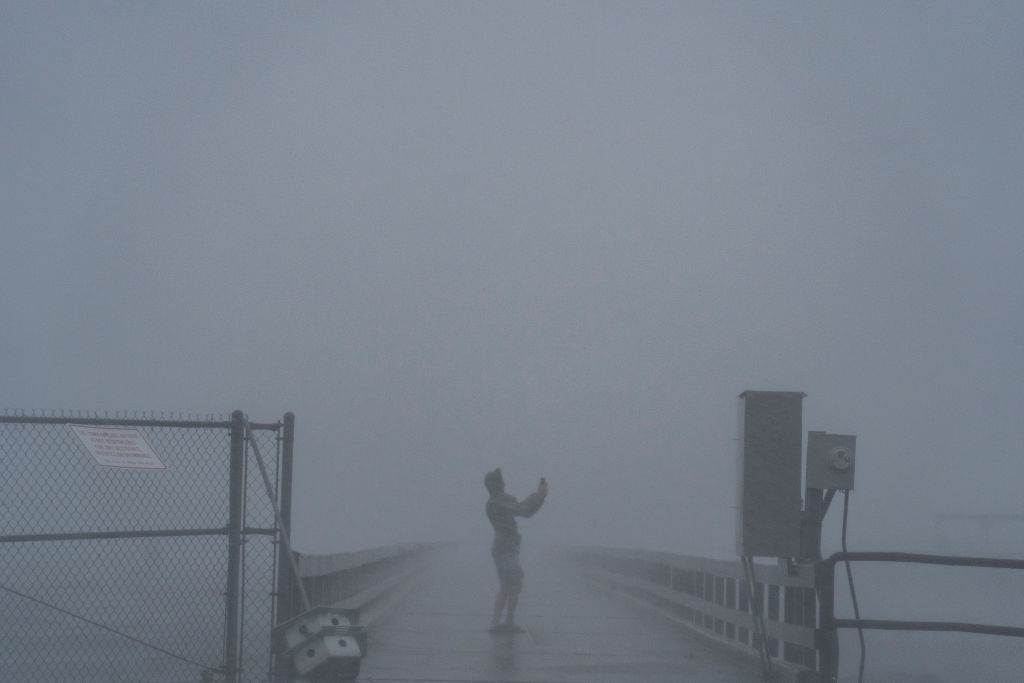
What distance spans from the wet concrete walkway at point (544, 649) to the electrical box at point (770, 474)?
5.26 ft

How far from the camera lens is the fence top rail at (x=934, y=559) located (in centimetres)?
897

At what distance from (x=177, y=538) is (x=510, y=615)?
6.70 m

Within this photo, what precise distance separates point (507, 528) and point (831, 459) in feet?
19.8

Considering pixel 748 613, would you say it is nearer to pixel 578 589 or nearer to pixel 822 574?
pixel 822 574

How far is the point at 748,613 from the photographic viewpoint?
12.5 meters

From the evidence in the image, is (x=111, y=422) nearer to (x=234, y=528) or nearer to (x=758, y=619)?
(x=234, y=528)

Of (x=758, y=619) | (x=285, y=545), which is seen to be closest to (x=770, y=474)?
(x=758, y=619)

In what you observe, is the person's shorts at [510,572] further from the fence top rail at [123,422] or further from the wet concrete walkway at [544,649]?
the fence top rail at [123,422]

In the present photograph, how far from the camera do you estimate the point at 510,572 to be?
15.4 metres

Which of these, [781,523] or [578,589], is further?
[578,589]

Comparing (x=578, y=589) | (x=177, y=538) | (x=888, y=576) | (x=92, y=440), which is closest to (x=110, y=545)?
(x=177, y=538)

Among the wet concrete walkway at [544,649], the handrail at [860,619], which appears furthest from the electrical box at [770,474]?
the wet concrete walkway at [544,649]

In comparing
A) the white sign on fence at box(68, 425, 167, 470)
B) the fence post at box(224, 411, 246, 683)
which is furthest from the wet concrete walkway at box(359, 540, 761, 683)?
the white sign on fence at box(68, 425, 167, 470)

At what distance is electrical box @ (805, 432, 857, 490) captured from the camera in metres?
10.2
